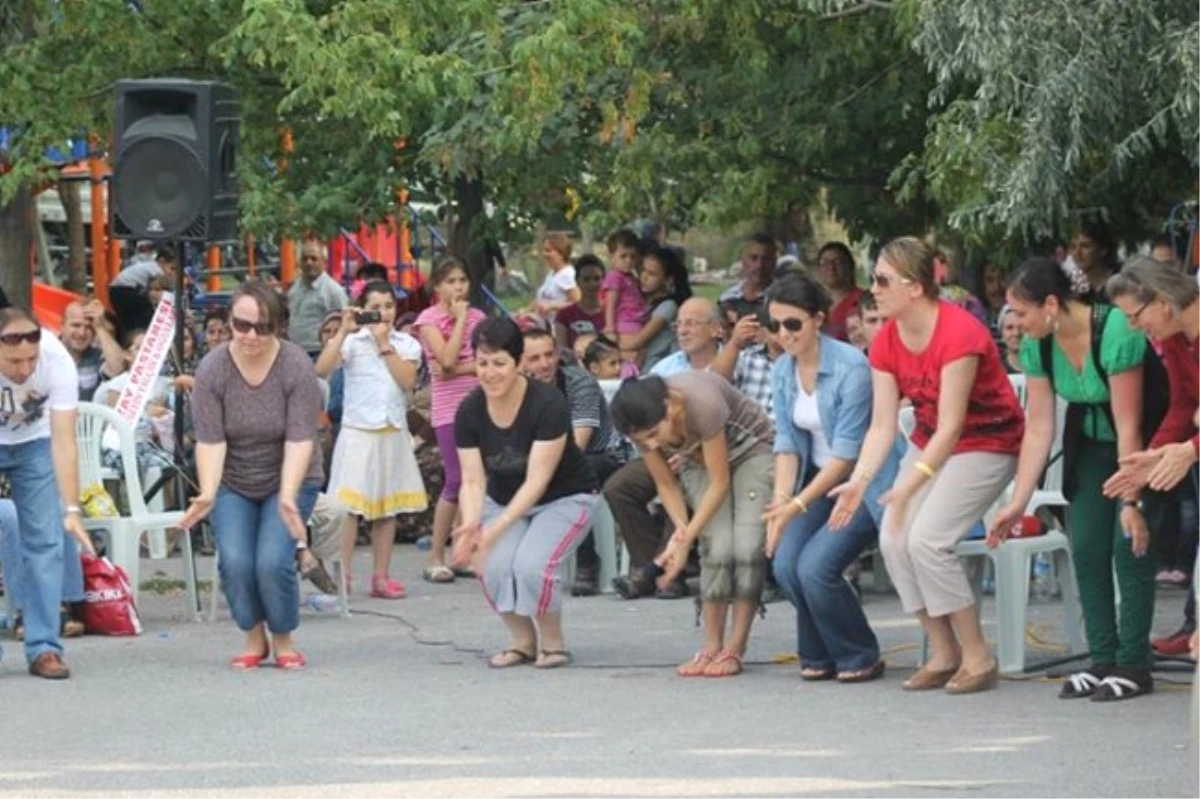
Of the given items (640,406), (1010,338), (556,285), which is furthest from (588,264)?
(640,406)

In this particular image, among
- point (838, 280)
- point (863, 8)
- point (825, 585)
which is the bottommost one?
point (825, 585)

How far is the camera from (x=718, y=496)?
11.1m

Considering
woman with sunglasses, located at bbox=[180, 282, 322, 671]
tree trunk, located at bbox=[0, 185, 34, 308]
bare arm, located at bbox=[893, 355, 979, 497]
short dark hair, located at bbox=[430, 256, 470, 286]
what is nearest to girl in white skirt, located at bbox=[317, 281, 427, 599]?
short dark hair, located at bbox=[430, 256, 470, 286]

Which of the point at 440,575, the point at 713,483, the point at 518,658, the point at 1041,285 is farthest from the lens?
the point at 440,575

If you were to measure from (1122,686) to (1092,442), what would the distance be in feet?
3.12

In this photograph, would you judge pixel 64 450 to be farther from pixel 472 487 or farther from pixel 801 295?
pixel 801 295

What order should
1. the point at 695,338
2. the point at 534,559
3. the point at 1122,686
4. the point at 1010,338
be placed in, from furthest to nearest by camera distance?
the point at 1010,338, the point at 695,338, the point at 534,559, the point at 1122,686

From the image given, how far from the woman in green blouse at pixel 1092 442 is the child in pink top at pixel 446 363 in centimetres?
529

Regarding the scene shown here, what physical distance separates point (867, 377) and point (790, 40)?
5792mm

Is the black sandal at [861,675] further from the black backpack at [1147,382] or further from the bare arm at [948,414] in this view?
the black backpack at [1147,382]

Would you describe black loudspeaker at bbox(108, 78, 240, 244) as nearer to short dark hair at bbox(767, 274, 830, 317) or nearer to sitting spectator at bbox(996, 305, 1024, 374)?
sitting spectator at bbox(996, 305, 1024, 374)

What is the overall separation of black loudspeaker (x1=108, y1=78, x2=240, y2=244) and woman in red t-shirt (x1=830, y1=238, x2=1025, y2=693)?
5.19 metres

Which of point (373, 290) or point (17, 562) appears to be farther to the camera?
point (373, 290)

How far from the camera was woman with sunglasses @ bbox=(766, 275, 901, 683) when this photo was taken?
35.6 ft
